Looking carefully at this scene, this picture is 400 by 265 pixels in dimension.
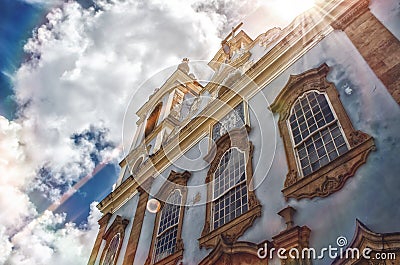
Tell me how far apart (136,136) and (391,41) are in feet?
54.6

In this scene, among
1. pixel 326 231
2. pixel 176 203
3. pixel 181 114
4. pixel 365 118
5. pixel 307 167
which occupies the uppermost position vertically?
pixel 181 114

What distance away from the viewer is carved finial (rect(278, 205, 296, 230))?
6.57 meters

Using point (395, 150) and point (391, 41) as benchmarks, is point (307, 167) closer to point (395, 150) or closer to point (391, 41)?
point (395, 150)

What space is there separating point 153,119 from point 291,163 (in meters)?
14.8

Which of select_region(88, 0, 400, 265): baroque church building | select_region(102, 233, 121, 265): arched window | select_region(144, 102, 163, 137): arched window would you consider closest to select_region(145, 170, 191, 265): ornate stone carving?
select_region(88, 0, 400, 265): baroque church building

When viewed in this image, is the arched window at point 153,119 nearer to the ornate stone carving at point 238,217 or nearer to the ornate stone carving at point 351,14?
the ornate stone carving at point 238,217

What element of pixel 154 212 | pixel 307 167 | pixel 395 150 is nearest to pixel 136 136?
pixel 154 212

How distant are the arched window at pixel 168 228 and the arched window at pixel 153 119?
8899 mm

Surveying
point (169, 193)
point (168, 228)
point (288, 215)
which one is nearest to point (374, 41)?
point (288, 215)

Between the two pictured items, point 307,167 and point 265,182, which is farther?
point 265,182

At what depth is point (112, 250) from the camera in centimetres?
1407

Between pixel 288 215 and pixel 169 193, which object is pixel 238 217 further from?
pixel 169 193

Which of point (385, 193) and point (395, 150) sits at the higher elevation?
point (395, 150)

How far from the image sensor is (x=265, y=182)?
8117 mm
